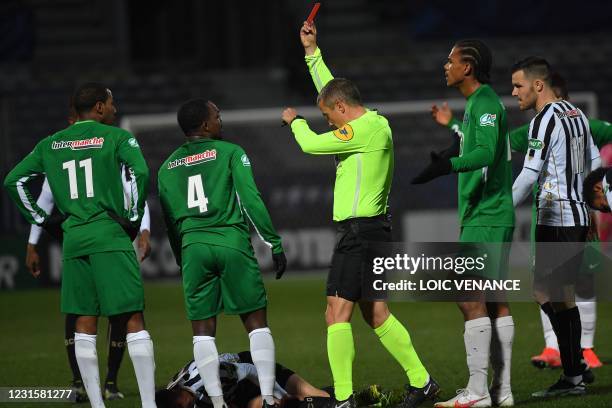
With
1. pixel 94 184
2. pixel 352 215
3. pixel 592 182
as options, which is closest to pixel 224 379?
pixel 352 215

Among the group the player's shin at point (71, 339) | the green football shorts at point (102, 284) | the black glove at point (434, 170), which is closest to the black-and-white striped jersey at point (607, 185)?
the black glove at point (434, 170)

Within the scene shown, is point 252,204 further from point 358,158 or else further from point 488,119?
point 488,119

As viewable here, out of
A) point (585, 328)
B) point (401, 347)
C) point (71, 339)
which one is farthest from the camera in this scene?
point (585, 328)

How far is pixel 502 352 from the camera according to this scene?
6.00 meters

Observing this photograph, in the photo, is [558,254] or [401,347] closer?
[401,347]

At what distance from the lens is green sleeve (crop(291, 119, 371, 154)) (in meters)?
5.69

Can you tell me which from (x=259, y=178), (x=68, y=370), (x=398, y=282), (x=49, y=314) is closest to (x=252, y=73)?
(x=259, y=178)

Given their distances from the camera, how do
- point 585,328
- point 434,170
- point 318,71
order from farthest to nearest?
1. point 585,328
2. point 318,71
3. point 434,170

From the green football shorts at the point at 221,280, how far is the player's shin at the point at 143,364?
28 cm

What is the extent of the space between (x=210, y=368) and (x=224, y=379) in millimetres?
209

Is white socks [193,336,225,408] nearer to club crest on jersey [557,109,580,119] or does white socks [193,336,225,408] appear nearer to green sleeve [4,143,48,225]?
green sleeve [4,143,48,225]

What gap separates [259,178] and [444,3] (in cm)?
615

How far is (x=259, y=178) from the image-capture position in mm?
16047

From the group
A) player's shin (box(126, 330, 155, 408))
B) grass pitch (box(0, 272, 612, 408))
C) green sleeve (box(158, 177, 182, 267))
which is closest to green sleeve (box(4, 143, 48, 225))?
green sleeve (box(158, 177, 182, 267))
